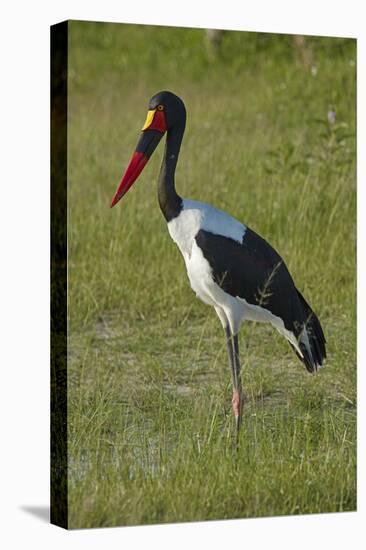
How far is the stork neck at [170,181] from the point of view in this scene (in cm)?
642

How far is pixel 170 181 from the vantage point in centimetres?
645

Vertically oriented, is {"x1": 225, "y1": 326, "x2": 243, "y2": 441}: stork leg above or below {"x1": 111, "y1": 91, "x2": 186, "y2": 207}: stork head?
below

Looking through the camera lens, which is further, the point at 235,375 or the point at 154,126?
the point at 235,375

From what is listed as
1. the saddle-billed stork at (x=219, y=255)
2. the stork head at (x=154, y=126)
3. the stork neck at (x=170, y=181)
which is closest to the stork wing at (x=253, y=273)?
the saddle-billed stork at (x=219, y=255)

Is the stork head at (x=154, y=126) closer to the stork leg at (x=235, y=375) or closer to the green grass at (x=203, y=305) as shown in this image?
the stork leg at (x=235, y=375)

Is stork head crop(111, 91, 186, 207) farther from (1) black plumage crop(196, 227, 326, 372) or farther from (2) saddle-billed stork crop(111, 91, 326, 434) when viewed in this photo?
(1) black plumage crop(196, 227, 326, 372)

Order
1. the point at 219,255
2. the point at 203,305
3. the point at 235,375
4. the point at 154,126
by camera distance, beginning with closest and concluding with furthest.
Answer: the point at 219,255
the point at 154,126
the point at 235,375
the point at 203,305

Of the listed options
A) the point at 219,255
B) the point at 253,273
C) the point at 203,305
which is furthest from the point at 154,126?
the point at 203,305

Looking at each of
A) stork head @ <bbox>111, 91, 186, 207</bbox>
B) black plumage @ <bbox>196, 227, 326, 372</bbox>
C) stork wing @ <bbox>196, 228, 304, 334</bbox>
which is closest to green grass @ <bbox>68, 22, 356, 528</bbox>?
black plumage @ <bbox>196, 227, 326, 372</bbox>

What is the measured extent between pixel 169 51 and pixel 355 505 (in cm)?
528

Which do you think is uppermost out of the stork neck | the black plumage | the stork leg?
the stork neck

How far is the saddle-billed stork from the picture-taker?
20.9 feet

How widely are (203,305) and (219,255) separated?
181 cm

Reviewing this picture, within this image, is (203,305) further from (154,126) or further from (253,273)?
(154,126)
